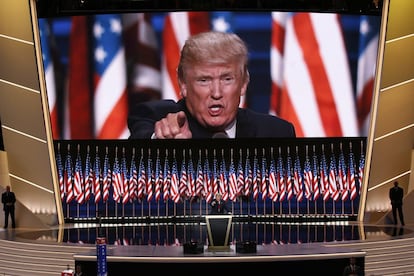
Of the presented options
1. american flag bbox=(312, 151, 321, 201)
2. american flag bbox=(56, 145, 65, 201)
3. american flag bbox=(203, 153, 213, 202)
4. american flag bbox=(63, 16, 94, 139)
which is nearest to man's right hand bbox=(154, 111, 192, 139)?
american flag bbox=(203, 153, 213, 202)

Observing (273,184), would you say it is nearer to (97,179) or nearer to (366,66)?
(366,66)

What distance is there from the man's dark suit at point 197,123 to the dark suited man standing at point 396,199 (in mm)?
4468

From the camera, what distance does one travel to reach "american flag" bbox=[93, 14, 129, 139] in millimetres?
30953

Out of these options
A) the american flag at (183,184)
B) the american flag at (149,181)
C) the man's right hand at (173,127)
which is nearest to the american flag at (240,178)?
the american flag at (183,184)

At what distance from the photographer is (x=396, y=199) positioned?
2805 centimetres

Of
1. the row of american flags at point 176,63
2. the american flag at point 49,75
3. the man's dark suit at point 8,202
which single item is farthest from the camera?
the row of american flags at point 176,63

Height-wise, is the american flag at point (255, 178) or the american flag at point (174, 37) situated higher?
the american flag at point (174, 37)

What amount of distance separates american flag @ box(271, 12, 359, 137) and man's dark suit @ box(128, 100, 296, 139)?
371mm

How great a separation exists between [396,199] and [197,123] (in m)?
6.98

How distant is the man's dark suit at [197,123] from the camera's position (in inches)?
1220

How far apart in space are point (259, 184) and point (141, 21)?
6.50 m

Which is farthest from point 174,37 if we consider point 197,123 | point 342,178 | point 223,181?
point 342,178

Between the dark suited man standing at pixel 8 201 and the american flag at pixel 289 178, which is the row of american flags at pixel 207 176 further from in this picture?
the dark suited man standing at pixel 8 201

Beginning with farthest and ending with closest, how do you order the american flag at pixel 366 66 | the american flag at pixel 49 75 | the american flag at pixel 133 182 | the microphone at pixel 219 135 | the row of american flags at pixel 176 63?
the microphone at pixel 219 135
the row of american flags at pixel 176 63
the american flag at pixel 366 66
the american flag at pixel 49 75
the american flag at pixel 133 182
